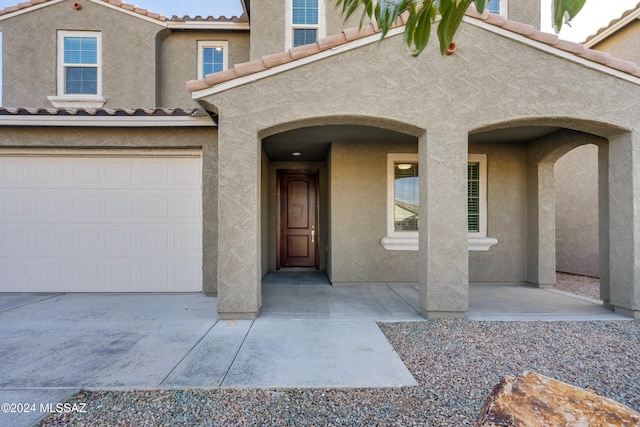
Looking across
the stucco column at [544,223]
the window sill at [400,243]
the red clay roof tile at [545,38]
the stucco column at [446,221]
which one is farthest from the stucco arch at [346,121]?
the stucco column at [544,223]

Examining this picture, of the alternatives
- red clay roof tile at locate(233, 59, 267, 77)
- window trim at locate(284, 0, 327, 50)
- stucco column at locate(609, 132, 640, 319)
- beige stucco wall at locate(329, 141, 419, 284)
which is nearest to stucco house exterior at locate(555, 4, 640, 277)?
stucco column at locate(609, 132, 640, 319)


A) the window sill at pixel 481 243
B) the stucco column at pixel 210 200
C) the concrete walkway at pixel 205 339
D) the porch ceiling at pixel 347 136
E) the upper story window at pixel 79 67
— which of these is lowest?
the concrete walkway at pixel 205 339

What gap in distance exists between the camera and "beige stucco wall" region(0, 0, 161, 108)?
828 cm

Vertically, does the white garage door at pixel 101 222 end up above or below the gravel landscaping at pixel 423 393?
above

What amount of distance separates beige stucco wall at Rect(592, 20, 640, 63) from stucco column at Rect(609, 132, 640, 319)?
5129 millimetres

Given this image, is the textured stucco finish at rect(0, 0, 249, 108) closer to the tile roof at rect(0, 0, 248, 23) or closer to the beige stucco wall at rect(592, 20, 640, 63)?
the tile roof at rect(0, 0, 248, 23)

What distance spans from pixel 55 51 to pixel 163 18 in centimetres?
300

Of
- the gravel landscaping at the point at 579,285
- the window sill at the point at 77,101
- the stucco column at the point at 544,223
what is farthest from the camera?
the window sill at the point at 77,101

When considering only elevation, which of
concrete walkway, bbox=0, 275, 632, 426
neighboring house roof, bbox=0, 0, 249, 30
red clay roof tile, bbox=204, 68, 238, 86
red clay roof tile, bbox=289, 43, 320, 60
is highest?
neighboring house roof, bbox=0, 0, 249, 30

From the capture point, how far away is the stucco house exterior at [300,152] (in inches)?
185

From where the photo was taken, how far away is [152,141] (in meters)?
6.10

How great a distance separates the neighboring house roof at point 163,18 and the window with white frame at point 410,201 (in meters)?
5.77

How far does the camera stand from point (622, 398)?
287 centimetres

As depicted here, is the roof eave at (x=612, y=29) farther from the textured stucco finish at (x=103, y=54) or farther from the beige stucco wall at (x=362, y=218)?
the textured stucco finish at (x=103, y=54)
